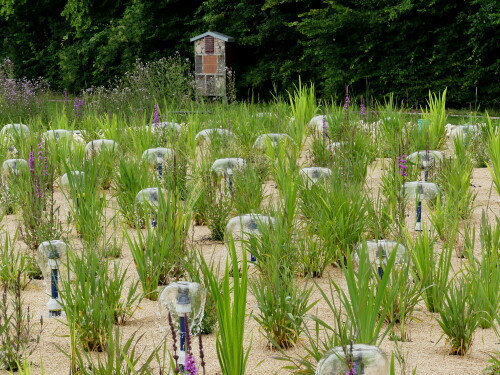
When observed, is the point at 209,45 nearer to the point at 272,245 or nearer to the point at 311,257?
the point at 311,257

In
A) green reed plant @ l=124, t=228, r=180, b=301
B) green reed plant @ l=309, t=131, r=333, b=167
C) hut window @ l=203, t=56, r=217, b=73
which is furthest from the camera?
hut window @ l=203, t=56, r=217, b=73

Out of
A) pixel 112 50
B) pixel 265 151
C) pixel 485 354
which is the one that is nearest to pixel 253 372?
pixel 485 354

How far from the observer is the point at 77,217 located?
160 inches

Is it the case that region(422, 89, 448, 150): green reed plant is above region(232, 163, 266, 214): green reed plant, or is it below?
above

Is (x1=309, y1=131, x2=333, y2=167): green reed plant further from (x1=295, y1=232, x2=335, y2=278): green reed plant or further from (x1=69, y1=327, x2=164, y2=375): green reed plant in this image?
(x1=69, y1=327, x2=164, y2=375): green reed plant

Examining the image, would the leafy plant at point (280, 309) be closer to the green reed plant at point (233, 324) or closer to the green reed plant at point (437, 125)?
the green reed plant at point (233, 324)

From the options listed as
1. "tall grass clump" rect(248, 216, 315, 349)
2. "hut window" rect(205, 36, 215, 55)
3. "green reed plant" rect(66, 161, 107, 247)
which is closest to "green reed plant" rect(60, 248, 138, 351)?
"tall grass clump" rect(248, 216, 315, 349)

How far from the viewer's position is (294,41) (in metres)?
14.2

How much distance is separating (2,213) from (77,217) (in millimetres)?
647

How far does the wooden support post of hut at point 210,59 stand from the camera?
13.9m

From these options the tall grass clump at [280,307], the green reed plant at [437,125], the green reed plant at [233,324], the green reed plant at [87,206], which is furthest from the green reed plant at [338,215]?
the green reed plant at [437,125]

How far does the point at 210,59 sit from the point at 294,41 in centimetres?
150

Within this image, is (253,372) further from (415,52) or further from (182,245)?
(415,52)

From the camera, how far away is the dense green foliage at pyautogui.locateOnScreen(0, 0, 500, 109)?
462 inches
